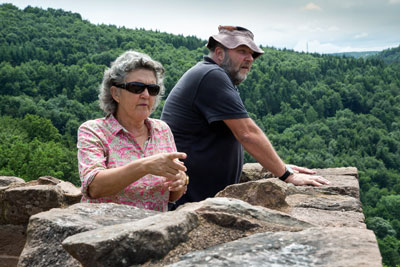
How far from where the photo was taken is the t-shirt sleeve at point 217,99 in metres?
3.17

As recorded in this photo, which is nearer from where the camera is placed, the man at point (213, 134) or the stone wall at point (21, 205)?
the man at point (213, 134)

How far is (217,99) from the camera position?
126 inches

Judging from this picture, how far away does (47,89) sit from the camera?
67.2 meters

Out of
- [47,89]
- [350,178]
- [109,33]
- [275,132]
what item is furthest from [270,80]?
[350,178]

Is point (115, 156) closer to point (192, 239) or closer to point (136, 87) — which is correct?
point (136, 87)

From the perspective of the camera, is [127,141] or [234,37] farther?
[234,37]

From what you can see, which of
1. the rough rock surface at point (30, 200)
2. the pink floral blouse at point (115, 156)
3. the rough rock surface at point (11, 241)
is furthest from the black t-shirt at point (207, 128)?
the rough rock surface at point (11, 241)

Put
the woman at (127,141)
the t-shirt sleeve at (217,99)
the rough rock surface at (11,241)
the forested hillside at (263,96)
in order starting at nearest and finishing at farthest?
the woman at (127,141), the t-shirt sleeve at (217,99), the rough rock surface at (11,241), the forested hillside at (263,96)

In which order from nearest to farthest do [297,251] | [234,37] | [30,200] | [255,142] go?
[297,251] < [255,142] < [30,200] < [234,37]

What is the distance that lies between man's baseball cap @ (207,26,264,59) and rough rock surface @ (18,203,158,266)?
78.7 inches

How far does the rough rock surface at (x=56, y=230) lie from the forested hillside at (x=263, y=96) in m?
34.6

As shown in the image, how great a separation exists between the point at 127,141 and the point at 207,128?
0.87m

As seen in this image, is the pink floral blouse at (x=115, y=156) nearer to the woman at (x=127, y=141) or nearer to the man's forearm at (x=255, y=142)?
the woman at (x=127, y=141)

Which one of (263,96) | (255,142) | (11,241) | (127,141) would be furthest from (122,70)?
(263,96)
